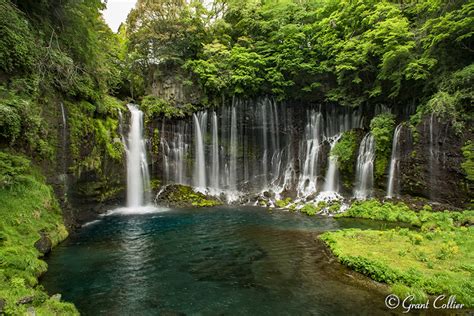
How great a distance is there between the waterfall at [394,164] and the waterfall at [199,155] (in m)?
14.5

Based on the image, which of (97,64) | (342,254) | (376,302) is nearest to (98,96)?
(97,64)

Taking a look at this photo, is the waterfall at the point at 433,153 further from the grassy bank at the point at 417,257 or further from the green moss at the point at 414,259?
the green moss at the point at 414,259

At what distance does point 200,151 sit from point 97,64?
1122 centimetres

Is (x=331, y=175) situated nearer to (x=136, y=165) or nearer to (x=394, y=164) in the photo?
(x=394, y=164)

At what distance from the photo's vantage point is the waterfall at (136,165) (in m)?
21.8

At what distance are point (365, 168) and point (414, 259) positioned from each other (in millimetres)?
13432

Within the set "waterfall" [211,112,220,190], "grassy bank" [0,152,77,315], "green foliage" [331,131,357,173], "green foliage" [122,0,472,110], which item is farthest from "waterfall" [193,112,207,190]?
"grassy bank" [0,152,77,315]

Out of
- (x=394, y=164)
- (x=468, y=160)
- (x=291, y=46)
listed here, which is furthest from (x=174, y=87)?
(x=468, y=160)

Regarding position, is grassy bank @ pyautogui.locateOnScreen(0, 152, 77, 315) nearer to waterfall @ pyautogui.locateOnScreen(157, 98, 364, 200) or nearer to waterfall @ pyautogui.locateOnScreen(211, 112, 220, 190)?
waterfall @ pyautogui.locateOnScreen(157, 98, 364, 200)

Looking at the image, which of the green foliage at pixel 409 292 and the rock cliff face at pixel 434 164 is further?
the rock cliff face at pixel 434 164

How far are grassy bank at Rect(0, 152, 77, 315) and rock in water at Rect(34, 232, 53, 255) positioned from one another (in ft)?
0.32

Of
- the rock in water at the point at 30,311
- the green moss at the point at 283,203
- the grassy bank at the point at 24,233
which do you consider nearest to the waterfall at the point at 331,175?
the green moss at the point at 283,203

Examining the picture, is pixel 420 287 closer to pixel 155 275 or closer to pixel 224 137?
pixel 155 275

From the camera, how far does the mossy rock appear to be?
73.4 feet
